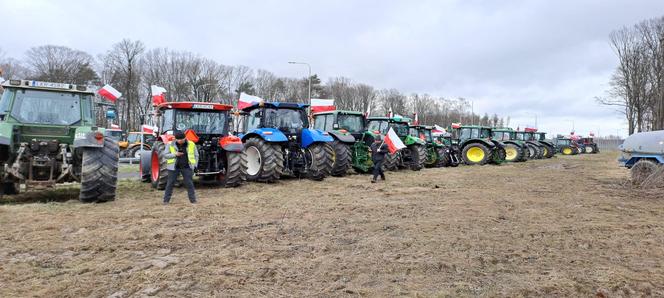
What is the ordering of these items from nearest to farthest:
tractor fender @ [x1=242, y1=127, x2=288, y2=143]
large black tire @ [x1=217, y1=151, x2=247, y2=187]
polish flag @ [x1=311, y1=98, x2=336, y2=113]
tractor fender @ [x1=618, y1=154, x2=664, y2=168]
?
large black tire @ [x1=217, y1=151, x2=247, y2=187] < tractor fender @ [x1=242, y1=127, x2=288, y2=143] < tractor fender @ [x1=618, y1=154, x2=664, y2=168] < polish flag @ [x1=311, y1=98, x2=336, y2=113]

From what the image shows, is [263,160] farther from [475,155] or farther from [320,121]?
[475,155]

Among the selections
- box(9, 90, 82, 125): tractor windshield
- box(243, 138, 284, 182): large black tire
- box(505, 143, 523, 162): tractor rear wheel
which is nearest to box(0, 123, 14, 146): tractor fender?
→ box(9, 90, 82, 125): tractor windshield

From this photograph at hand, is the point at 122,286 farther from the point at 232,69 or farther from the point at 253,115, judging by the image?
the point at 232,69

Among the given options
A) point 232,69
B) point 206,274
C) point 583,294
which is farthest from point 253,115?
point 232,69

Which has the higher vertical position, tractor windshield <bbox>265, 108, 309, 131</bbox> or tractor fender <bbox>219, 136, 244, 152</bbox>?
tractor windshield <bbox>265, 108, 309, 131</bbox>

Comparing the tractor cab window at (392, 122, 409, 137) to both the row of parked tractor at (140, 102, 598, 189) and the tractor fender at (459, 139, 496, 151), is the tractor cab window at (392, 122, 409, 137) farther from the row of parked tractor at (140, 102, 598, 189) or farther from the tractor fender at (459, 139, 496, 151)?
the tractor fender at (459, 139, 496, 151)

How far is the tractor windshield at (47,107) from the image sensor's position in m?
7.54

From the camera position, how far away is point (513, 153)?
2327 cm

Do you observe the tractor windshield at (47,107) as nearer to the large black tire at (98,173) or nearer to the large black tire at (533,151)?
the large black tire at (98,173)

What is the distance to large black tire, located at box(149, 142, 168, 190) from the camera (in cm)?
920

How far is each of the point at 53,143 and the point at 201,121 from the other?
330cm

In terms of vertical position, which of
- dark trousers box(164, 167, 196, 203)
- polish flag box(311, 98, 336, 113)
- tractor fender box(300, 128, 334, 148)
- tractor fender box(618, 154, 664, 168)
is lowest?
dark trousers box(164, 167, 196, 203)

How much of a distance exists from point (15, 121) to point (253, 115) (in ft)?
17.8

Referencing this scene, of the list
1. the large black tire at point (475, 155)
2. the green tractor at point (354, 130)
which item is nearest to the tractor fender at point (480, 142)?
the large black tire at point (475, 155)
